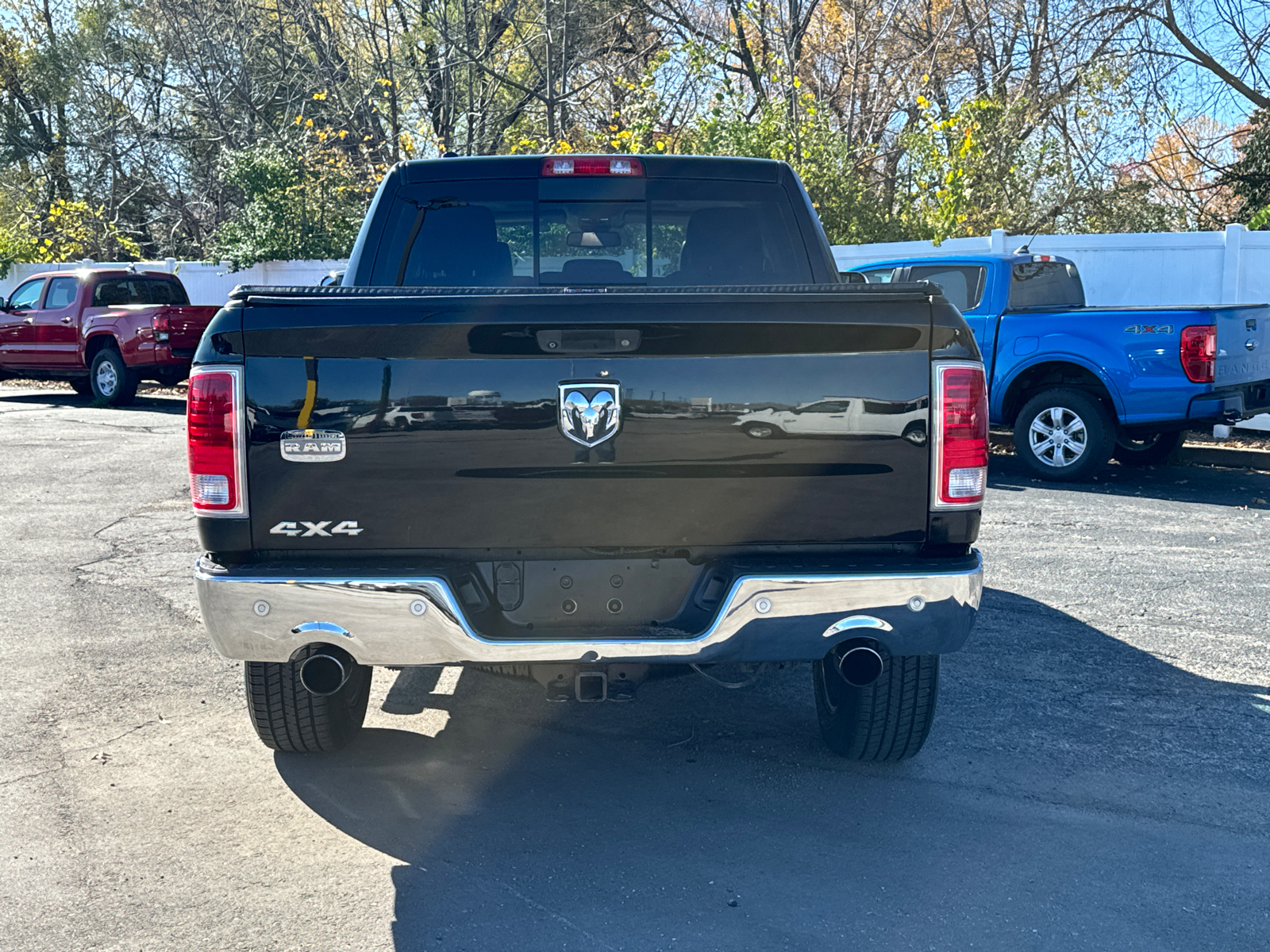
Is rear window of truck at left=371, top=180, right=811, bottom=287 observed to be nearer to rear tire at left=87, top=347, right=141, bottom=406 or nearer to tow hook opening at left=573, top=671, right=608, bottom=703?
tow hook opening at left=573, top=671, right=608, bottom=703

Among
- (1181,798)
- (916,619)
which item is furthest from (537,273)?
(1181,798)

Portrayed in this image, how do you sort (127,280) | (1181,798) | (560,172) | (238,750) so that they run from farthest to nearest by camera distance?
(127,280)
(560,172)
(238,750)
(1181,798)

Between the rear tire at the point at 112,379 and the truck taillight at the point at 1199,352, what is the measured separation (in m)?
13.8

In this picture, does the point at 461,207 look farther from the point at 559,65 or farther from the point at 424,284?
the point at 559,65

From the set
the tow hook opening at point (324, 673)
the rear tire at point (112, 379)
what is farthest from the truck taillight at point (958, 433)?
the rear tire at point (112, 379)

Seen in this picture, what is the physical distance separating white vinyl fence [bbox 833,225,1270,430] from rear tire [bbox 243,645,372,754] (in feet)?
31.0

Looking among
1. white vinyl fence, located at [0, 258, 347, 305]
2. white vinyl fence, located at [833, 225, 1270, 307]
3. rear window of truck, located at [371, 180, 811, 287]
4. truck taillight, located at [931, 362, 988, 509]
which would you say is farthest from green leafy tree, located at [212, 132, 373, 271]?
truck taillight, located at [931, 362, 988, 509]

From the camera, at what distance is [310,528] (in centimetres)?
343

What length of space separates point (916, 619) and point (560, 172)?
2469mm

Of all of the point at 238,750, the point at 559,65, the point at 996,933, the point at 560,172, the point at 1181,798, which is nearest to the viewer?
the point at 996,933

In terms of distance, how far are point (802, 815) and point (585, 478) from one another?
4.15 feet

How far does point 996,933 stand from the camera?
3.08m

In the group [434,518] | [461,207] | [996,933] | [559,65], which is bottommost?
[996,933]

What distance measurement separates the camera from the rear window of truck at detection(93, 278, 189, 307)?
18203 millimetres
